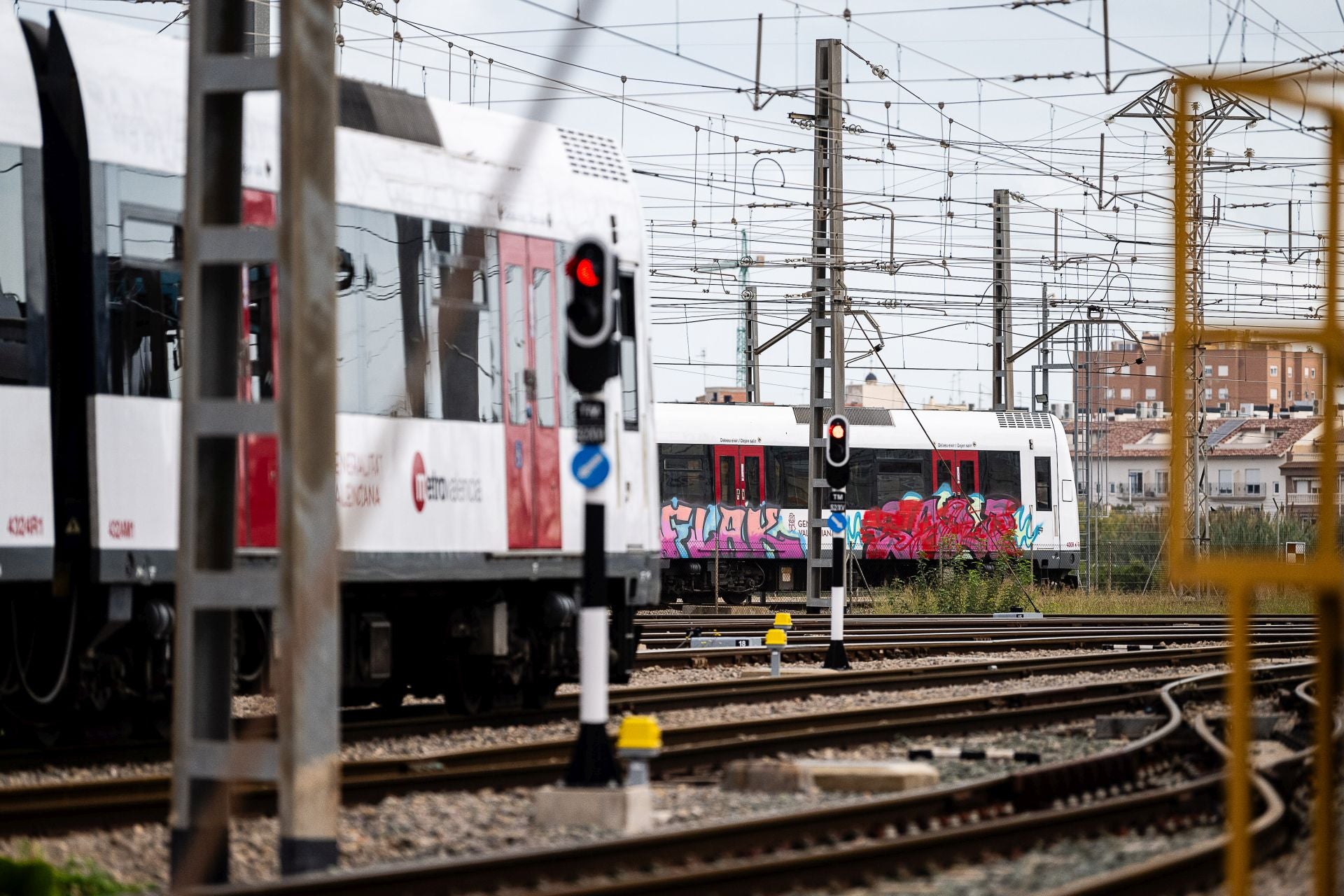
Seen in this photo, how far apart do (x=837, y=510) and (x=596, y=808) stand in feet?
35.8

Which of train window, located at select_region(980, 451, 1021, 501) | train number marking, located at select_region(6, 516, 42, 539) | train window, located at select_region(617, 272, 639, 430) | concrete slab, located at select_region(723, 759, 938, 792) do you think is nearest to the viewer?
concrete slab, located at select_region(723, 759, 938, 792)

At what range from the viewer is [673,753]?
37.2 ft

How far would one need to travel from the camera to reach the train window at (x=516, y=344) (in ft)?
44.7

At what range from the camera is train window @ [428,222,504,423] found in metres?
13.1

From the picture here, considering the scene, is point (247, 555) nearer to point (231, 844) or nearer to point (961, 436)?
point (231, 844)

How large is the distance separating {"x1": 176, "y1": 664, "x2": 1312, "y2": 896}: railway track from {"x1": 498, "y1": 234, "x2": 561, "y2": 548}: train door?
4.46 m

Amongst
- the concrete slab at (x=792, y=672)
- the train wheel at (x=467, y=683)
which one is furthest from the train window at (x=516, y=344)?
the concrete slab at (x=792, y=672)

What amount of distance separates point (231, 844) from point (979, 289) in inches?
1421

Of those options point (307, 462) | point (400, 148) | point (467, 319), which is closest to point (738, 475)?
point (467, 319)

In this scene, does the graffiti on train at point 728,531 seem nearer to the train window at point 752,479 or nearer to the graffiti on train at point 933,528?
the train window at point 752,479

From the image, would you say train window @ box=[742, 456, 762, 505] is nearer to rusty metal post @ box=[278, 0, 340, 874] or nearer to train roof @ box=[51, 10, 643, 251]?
train roof @ box=[51, 10, 643, 251]

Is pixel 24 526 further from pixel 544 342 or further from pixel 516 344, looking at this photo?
pixel 544 342

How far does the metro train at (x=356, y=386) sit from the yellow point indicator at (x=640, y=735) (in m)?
2.55

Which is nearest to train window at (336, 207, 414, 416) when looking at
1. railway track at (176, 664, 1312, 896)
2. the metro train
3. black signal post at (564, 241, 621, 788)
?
the metro train
